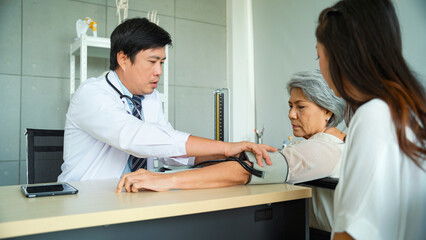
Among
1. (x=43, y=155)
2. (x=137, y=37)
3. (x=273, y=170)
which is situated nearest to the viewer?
(x=273, y=170)

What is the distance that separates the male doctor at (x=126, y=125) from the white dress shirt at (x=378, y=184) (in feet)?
1.86

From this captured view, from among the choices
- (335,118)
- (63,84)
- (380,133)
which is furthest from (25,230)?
(63,84)

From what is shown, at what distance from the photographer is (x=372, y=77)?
2.80 ft

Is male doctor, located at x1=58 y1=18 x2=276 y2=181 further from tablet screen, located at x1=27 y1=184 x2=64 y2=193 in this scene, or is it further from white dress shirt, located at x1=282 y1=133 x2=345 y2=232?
tablet screen, located at x1=27 y1=184 x2=64 y2=193

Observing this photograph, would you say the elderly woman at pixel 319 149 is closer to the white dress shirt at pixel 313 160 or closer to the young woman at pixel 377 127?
the white dress shirt at pixel 313 160

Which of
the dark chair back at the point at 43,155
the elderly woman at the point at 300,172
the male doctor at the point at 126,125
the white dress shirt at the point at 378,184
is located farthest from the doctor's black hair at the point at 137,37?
the white dress shirt at the point at 378,184

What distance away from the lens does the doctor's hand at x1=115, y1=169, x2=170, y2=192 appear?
3.82ft

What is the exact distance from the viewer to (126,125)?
4.80 feet

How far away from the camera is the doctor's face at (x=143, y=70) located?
185 centimetres

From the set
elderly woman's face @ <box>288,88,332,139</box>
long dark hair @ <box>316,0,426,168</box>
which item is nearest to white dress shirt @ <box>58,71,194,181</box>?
elderly woman's face @ <box>288,88,332,139</box>

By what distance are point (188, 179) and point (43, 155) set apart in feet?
3.55

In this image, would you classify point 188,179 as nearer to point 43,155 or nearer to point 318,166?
point 318,166

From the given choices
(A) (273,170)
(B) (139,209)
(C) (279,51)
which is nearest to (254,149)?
(A) (273,170)

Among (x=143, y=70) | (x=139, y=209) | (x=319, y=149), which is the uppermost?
(x=143, y=70)
